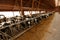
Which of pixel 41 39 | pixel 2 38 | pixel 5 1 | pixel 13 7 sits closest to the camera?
pixel 2 38

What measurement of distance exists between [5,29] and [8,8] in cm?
85

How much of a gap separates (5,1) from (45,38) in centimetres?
91

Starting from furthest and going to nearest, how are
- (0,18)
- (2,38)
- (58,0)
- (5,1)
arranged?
(58,0) → (5,1) → (0,18) → (2,38)

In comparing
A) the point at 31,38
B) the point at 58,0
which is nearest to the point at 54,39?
the point at 31,38

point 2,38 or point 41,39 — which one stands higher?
point 2,38

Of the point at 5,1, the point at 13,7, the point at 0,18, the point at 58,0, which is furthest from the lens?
the point at 58,0

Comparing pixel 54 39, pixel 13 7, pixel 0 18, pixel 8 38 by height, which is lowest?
pixel 54 39

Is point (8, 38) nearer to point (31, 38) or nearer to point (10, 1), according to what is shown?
point (31, 38)

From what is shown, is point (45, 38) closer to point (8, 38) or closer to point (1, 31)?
point (8, 38)

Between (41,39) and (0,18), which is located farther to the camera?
(41,39)

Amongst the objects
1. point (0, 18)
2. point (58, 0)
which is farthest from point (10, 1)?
point (58, 0)

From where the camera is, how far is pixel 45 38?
1.66 metres

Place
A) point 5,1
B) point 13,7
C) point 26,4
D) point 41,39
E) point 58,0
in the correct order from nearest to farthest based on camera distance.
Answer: point 41,39 < point 5,1 < point 13,7 < point 26,4 < point 58,0

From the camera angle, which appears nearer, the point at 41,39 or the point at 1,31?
the point at 1,31
